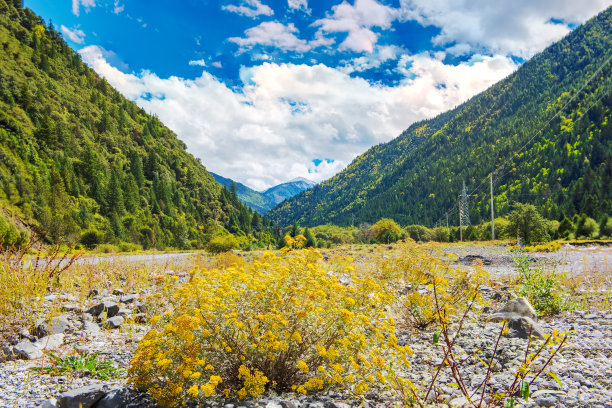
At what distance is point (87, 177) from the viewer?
55625 mm

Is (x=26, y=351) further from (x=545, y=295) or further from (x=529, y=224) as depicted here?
(x=529, y=224)

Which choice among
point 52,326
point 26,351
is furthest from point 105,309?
point 26,351

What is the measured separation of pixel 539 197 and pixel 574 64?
138 metres

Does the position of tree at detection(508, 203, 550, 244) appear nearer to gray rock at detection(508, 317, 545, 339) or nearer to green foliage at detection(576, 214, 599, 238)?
green foliage at detection(576, 214, 599, 238)

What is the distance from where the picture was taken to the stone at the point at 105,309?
6.54m

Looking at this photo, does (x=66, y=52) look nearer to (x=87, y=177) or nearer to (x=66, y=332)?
(x=87, y=177)

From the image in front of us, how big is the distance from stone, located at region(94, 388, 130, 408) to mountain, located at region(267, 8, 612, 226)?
60.5m

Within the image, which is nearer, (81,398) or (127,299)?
(81,398)

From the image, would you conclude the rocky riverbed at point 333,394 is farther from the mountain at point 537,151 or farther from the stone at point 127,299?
the mountain at point 537,151

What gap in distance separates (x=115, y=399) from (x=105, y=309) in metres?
3.77

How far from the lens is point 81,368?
4.19m

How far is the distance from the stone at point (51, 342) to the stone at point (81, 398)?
1.97 meters

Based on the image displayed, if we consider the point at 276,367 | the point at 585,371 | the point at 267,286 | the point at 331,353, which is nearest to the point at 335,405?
the point at 331,353

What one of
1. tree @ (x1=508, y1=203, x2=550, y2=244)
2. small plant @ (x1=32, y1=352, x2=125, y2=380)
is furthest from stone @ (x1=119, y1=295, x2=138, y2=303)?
tree @ (x1=508, y1=203, x2=550, y2=244)
